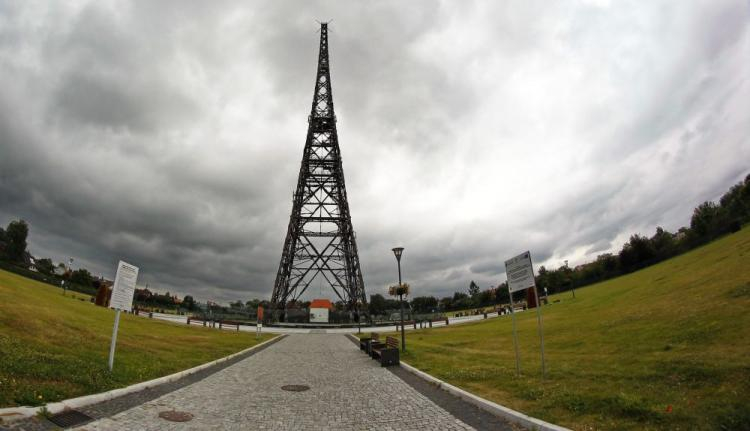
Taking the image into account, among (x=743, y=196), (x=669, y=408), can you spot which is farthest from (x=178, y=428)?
(x=743, y=196)

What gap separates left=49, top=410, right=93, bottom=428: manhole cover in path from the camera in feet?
19.5

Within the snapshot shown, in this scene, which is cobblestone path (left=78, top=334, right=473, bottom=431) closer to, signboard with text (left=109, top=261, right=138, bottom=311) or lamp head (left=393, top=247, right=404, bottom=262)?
signboard with text (left=109, top=261, right=138, bottom=311)

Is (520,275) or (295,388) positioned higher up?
(520,275)

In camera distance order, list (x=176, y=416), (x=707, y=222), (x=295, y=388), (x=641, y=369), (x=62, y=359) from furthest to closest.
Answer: (x=707, y=222) → (x=295, y=388) → (x=641, y=369) → (x=62, y=359) → (x=176, y=416)

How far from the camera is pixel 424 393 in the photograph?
394 inches

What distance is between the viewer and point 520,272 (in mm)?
11328

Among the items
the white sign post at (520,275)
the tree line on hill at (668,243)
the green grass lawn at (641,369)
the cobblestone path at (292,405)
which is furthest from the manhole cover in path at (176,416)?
the tree line on hill at (668,243)

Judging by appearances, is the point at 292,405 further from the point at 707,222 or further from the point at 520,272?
the point at 707,222

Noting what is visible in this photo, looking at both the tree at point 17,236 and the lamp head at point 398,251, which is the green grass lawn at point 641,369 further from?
the tree at point 17,236

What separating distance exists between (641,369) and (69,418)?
41.9ft

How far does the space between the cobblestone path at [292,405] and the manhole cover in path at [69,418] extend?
0.21 m

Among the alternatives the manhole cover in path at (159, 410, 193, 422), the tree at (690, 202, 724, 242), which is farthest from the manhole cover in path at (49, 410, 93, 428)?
the tree at (690, 202, 724, 242)

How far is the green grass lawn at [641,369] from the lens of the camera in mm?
6516

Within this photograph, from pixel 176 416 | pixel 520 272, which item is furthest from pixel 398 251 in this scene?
pixel 176 416
